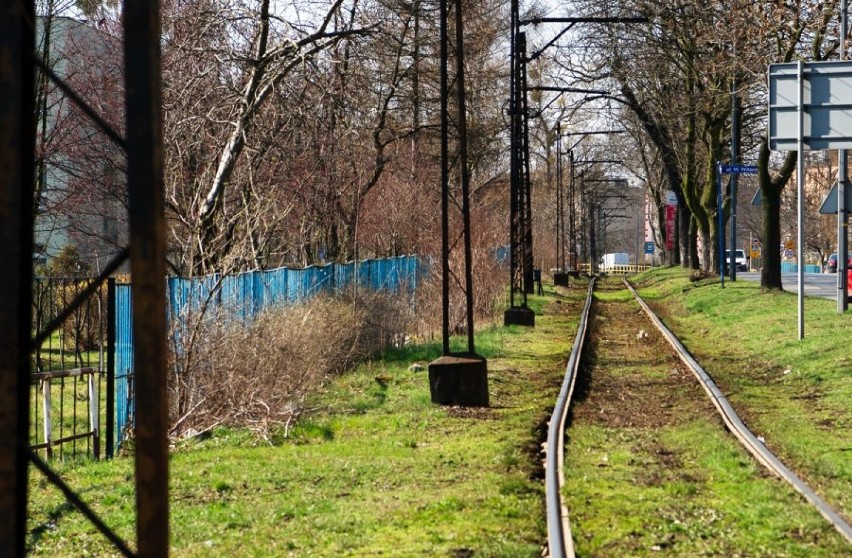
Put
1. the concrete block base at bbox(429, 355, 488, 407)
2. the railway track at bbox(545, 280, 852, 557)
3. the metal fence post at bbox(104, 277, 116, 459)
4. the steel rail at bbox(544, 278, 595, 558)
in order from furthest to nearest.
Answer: the concrete block base at bbox(429, 355, 488, 407) < the metal fence post at bbox(104, 277, 116, 459) < the railway track at bbox(545, 280, 852, 557) < the steel rail at bbox(544, 278, 595, 558)

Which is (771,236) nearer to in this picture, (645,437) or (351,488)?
(645,437)

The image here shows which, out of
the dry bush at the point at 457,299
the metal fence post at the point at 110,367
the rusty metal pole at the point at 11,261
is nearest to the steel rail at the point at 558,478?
the rusty metal pole at the point at 11,261

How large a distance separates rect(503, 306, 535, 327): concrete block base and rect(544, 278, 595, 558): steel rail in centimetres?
958

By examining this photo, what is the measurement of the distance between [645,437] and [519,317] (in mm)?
15103

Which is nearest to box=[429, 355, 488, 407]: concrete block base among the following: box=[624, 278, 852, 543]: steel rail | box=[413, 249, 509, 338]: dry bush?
box=[624, 278, 852, 543]: steel rail

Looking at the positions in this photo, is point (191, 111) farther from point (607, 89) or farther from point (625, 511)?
point (607, 89)

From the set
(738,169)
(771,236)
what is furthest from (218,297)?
(738,169)

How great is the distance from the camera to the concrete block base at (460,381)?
14086mm

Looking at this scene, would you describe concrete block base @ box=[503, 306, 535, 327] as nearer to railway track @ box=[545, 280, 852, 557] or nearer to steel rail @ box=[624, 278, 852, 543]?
railway track @ box=[545, 280, 852, 557]

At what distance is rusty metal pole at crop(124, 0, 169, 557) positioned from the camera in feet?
14.0

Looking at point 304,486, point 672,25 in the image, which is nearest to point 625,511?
point 304,486

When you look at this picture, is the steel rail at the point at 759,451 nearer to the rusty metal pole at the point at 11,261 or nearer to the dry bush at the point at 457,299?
the rusty metal pole at the point at 11,261

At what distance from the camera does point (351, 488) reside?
9227 millimetres

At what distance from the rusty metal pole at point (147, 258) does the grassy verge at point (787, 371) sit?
5309 mm
